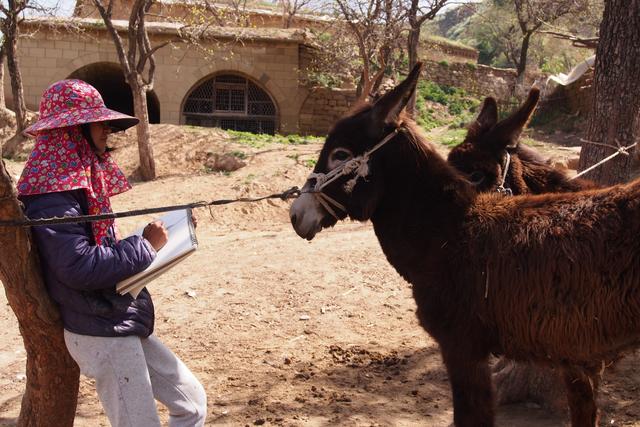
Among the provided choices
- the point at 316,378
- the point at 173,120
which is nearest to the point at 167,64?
the point at 173,120

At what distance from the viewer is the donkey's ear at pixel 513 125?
4543 millimetres

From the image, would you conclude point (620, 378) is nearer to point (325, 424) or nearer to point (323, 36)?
point (325, 424)

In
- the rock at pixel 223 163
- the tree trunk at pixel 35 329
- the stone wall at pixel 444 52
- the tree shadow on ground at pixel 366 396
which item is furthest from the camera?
the stone wall at pixel 444 52

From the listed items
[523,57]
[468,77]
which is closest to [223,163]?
[468,77]

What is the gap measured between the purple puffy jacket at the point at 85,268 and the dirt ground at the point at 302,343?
194 cm

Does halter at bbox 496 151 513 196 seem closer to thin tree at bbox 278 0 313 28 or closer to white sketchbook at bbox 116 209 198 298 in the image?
white sketchbook at bbox 116 209 198 298

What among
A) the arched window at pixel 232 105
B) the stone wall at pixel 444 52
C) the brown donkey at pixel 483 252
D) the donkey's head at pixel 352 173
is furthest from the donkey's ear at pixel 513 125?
the stone wall at pixel 444 52

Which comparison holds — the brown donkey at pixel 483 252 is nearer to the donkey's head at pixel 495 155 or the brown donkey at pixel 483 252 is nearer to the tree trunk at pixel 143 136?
the donkey's head at pixel 495 155

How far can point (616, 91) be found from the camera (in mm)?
4738

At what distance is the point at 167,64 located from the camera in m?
19.6

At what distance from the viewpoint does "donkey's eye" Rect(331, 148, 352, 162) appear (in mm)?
3432

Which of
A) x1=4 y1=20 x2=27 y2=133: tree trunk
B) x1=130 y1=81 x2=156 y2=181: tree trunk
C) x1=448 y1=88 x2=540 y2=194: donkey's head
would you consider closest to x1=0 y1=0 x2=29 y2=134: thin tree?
x1=4 y1=20 x2=27 y2=133: tree trunk

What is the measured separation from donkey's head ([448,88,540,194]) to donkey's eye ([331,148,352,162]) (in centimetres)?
118

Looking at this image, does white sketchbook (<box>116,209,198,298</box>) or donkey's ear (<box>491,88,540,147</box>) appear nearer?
white sketchbook (<box>116,209,198,298</box>)
